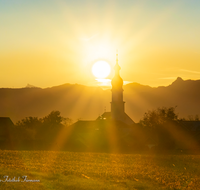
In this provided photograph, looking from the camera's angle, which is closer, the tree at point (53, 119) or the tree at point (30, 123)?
the tree at point (53, 119)

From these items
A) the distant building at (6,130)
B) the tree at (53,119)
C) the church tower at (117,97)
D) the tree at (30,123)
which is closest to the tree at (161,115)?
the church tower at (117,97)

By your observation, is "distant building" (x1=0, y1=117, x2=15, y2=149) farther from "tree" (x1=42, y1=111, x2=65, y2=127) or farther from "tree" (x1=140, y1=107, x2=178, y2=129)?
"tree" (x1=140, y1=107, x2=178, y2=129)

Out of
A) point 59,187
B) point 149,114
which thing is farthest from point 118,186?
point 149,114

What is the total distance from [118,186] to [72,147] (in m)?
53.1

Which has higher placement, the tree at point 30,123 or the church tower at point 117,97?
the church tower at point 117,97

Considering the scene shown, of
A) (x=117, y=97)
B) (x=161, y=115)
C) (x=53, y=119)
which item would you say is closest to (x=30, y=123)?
(x=53, y=119)

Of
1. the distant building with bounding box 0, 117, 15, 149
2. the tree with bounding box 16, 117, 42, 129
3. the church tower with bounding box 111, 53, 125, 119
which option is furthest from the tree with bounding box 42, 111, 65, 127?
the church tower with bounding box 111, 53, 125, 119

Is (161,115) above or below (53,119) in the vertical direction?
below

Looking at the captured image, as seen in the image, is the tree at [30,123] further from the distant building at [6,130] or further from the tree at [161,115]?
the tree at [161,115]

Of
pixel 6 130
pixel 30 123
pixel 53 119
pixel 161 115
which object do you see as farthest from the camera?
pixel 30 123

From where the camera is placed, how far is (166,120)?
76.1 metres

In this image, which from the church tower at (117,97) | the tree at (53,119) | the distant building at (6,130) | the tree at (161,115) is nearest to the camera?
the distant building at (6,130)

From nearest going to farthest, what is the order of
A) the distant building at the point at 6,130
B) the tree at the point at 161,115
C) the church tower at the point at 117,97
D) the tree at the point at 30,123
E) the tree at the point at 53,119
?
the distant building at the point at 6,130 < the tree at the point at 161,115 < the tree at the point at 53,119 < the tree at the point at 30,123 < the church tower at the point at 117,97

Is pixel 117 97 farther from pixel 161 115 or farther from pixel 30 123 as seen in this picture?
pixel 30 123
